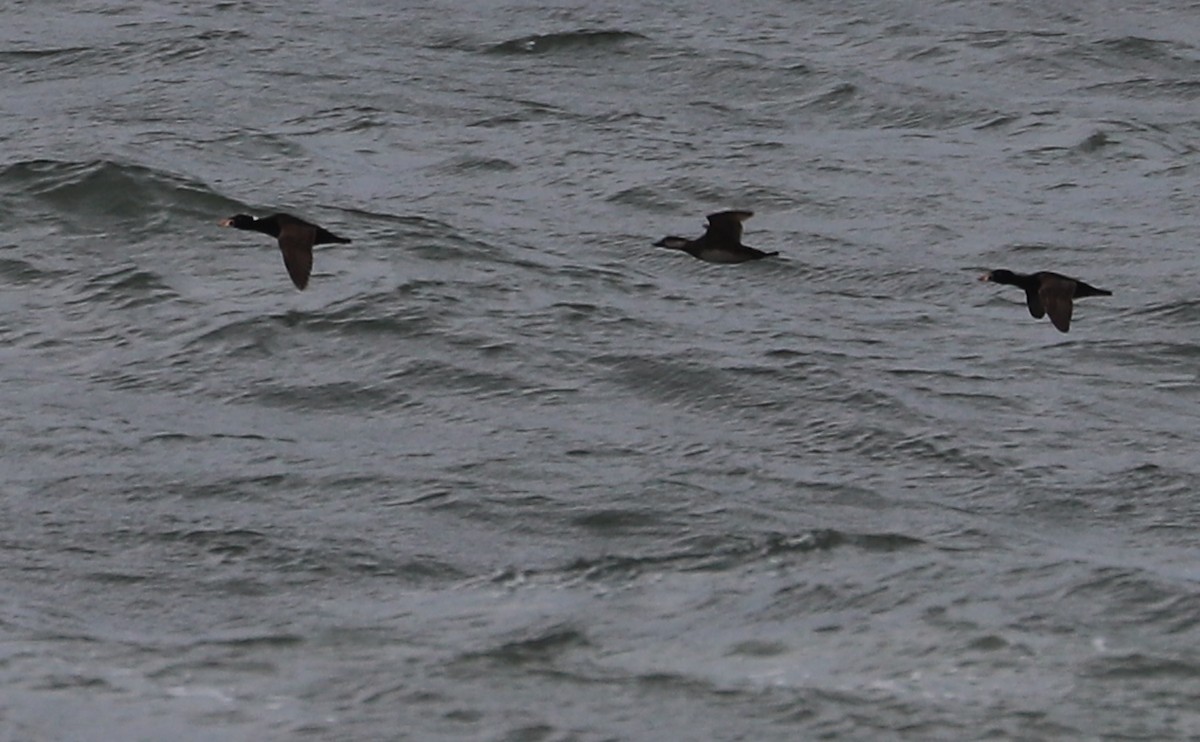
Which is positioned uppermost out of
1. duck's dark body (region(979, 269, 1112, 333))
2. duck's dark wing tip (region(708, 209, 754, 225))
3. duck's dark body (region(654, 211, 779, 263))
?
duck's dark wing tip (region(708, 209, 754, 225))

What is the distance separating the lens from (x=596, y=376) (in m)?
19.3

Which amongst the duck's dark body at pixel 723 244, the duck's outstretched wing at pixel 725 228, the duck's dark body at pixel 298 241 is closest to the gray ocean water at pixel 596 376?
the duck's dark body at pixel 723 244

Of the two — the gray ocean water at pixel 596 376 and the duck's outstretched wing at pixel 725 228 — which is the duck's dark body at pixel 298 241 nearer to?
the gray ocean water at pixel 596 376

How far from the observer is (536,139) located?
79.0ft

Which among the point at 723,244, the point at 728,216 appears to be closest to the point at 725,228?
the point at 723,244

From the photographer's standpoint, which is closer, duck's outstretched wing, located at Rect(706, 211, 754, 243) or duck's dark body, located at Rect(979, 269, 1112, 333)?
duck's dark body, located at Rect(979, 269, 1112, 333)

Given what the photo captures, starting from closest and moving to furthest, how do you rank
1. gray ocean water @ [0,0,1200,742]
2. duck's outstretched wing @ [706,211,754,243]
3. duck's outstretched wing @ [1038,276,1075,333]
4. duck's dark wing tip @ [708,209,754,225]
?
gray ocean water @ [0,0,1200,742] < duck's outstretched wing @ [1038,276,1075,333] < duck's dark wing tip @ [708,209,754,225] < duck's outstretched wing @ [706,211,754,243]

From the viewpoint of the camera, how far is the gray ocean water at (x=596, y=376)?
1486 cm

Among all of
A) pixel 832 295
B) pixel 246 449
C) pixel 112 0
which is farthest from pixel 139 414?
pixel 112 0

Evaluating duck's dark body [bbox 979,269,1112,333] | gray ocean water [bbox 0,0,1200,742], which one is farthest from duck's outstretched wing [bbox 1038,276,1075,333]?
gray ocean water [bbox 0,0,1200,742]

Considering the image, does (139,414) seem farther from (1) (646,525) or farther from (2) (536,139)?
(2) (536,139)

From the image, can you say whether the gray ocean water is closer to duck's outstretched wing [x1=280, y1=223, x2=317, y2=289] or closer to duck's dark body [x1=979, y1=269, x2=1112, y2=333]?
duck's dark body [x1=979, y1=269, x2=1112, y2=333]

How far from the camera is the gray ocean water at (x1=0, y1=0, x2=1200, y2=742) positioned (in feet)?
48.8

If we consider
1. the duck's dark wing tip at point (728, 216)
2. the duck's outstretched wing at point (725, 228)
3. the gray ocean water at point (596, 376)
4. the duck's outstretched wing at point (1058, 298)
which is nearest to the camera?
the gray ocean water at point (596, 376)
